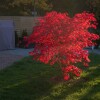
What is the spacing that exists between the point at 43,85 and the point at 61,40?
53.9 inches

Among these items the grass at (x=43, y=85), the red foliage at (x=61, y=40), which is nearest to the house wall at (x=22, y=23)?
the grass at (x=43, y=85)

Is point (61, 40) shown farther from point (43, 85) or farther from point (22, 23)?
point (22, 23)

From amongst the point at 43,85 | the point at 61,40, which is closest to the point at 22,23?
the point at 61,40

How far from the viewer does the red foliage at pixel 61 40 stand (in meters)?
10.9

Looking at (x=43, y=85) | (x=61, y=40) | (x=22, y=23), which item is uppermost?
(x=61, y=40)

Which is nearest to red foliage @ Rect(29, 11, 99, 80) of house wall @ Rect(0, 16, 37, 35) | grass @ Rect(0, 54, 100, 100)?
grass @ Rect(0, 54, 100, 100)

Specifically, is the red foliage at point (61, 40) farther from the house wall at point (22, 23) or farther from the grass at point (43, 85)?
the house wall at point (22, 23)

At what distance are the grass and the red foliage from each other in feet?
1.78

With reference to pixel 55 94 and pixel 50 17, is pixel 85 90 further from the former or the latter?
pixel 50 17

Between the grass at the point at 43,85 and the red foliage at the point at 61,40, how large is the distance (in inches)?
21.3

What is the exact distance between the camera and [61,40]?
431 inches

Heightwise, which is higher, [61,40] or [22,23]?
[61,40]

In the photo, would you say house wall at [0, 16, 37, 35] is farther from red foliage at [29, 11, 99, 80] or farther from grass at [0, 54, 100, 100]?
red foliage at [29, 11, 99, 80]

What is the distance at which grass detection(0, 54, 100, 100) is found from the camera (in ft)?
32.2
